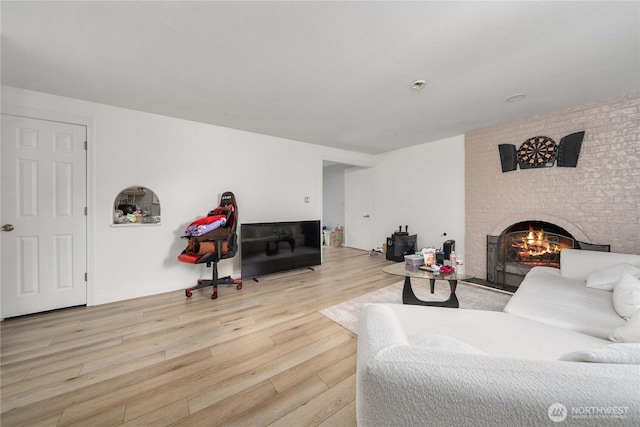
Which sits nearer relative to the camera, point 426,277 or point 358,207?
point 426,277

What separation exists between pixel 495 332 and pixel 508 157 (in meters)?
3.06

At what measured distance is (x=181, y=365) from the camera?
1710 mm

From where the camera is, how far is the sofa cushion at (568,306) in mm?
1527

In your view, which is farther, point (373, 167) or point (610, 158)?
point (373, 167)

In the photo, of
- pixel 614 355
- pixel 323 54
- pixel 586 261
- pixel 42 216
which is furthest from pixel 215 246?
pixel 586 261

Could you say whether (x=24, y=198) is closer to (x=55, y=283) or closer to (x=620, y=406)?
(x=55, y=283)

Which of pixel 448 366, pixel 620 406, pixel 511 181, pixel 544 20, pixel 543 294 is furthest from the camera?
pixel 511 181

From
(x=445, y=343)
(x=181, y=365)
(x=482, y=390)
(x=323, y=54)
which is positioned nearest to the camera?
(x=482, y=390)

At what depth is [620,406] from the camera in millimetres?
464

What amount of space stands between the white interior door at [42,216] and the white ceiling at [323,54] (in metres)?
0.52

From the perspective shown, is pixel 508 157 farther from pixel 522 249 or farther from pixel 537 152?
pixel 522 249

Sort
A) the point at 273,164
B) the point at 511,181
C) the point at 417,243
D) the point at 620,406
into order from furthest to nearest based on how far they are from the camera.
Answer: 1. the point at 417,243
2. the point at 273,164
3. the point at 511,181
4. the point at 620,406

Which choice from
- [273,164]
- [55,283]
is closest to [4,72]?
[55,283]

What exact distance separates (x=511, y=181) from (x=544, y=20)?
2445 millimetres
